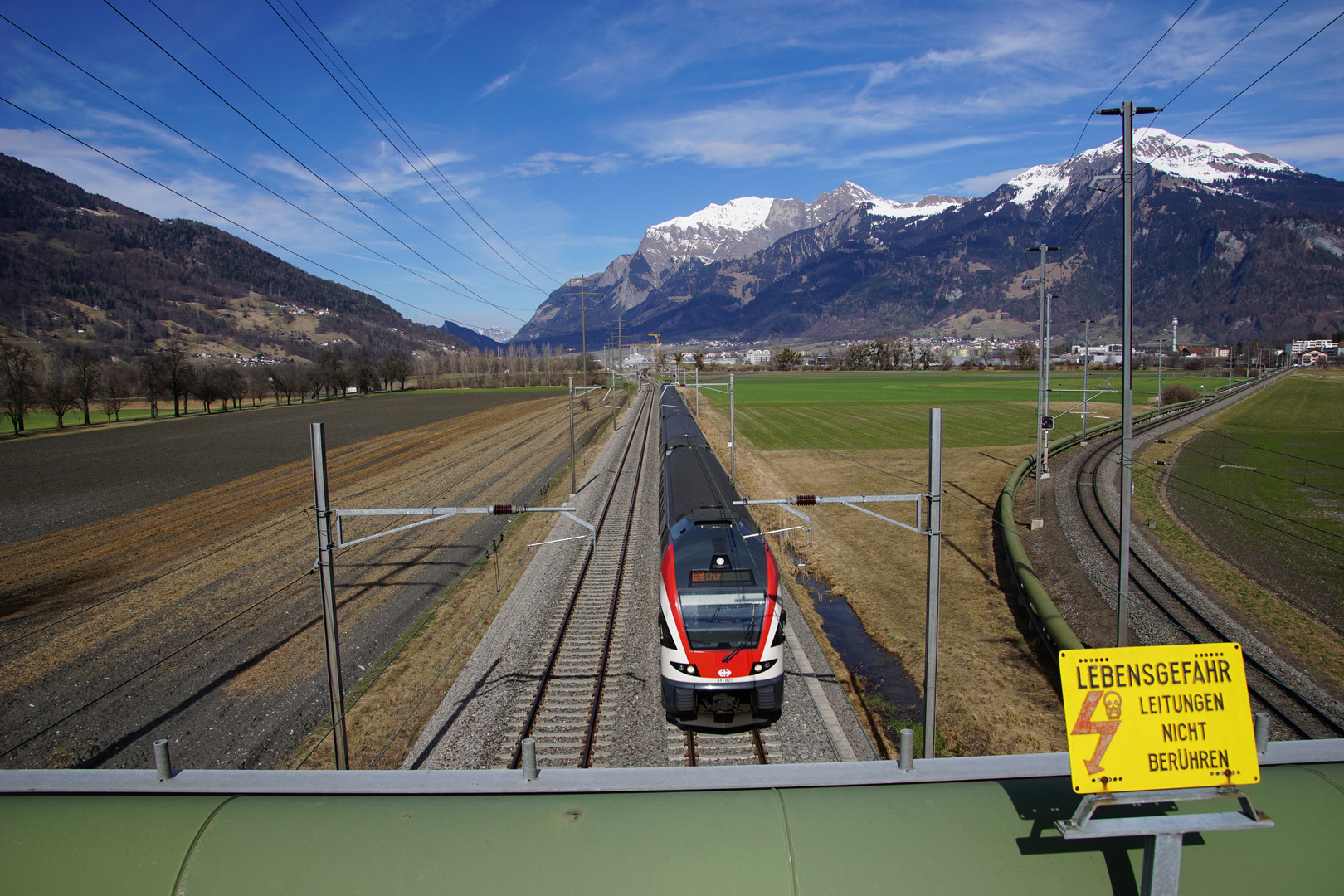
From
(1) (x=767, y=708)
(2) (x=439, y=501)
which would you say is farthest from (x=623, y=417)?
(1) (x=767, y=708)

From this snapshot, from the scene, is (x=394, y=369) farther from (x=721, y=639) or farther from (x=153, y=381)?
(x=721, y=639)

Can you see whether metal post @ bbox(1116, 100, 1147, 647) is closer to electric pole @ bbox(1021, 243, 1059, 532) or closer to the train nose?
the train nose

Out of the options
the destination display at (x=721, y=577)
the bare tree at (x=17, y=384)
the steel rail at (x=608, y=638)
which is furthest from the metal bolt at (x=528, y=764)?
the bare tree at (x=17, y=384)

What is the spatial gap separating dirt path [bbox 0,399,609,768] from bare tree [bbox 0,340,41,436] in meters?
44.6

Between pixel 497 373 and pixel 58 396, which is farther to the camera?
pixel 497 373

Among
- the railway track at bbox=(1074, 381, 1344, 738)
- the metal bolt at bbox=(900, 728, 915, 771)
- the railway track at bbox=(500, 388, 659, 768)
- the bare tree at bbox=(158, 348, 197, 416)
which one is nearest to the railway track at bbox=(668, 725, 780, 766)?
the railway track at bbox=(500, 388, 659, 768)

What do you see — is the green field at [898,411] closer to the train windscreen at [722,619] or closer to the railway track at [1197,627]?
the railway track at [1197,627]

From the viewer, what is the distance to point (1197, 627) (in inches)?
699

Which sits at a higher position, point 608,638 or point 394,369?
point 394,369

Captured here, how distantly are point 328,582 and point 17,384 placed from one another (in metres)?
78.1

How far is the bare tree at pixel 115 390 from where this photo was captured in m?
77.8

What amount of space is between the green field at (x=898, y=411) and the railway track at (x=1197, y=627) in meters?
6.26

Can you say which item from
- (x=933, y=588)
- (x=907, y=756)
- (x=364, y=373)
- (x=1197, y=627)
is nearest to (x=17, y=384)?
(x=364, y=373)

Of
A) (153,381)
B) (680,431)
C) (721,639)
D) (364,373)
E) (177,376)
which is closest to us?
(721,639)
